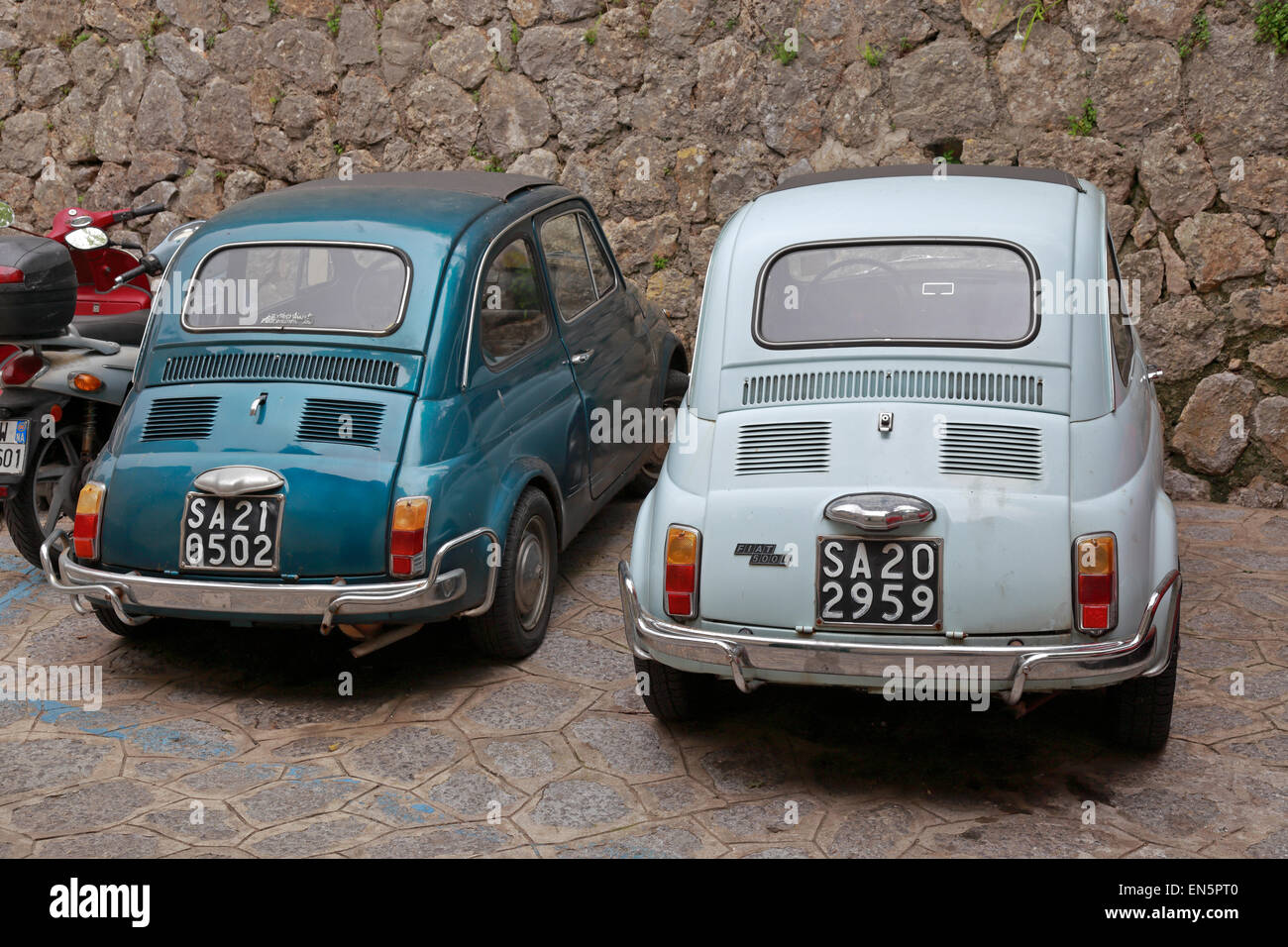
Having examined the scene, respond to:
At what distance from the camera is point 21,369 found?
6117mm

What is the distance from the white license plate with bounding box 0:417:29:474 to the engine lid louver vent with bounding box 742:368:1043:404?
3597mm

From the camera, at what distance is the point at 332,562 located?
470 cm

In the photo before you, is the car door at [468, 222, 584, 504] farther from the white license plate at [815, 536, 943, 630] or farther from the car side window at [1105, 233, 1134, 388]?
the car side window at [1105, 233, 1134, 388]

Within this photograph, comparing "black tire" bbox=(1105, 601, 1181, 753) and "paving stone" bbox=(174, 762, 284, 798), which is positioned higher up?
"black tire" bbox=(1105, 601, 1181, 753)

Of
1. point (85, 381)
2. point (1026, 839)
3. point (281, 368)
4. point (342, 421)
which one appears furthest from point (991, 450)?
point (85, 381)

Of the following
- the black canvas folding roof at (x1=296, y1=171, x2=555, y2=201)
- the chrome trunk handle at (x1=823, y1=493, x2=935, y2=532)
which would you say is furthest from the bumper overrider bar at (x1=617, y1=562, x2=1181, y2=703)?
the black canvas folding roof at (x1=296, y1=171, x2=555, y2=201)

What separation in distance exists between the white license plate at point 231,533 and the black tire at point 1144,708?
3.05 metres

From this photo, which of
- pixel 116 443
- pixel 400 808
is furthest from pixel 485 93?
pixel 400 808

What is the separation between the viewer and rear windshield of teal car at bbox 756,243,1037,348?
4461mm

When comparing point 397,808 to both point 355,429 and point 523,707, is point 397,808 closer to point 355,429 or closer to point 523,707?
point 523,707

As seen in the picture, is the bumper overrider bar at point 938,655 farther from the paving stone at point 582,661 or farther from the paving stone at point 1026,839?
the paving stone at point 582,661

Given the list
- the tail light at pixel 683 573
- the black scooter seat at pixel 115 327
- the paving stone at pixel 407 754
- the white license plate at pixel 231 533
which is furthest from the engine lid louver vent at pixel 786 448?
the black scooter seat at pixel 115 327

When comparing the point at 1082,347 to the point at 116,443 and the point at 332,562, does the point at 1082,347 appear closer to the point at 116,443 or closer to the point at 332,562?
the point at 332,562

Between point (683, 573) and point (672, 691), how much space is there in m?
0.66
